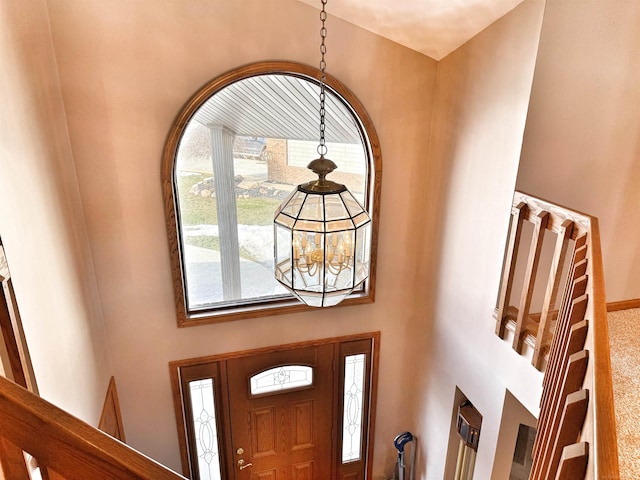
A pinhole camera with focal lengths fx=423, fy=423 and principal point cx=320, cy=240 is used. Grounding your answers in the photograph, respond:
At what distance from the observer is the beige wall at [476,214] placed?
2.38 m

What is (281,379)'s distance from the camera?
3.60 m

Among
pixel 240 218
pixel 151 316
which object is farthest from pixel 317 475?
pixel 240 218

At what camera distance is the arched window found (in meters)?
2.80

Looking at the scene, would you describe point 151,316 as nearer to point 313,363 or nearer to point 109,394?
point 109,394

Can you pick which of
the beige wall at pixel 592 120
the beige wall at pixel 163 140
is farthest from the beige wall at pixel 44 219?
the beige wall at pixel 592 120

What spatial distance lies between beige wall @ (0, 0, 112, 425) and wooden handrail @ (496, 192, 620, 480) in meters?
1.94

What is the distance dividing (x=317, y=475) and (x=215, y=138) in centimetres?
319

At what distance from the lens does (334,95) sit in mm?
2910

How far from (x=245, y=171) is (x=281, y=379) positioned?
1.79 meters

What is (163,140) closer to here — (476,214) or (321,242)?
(321,242)

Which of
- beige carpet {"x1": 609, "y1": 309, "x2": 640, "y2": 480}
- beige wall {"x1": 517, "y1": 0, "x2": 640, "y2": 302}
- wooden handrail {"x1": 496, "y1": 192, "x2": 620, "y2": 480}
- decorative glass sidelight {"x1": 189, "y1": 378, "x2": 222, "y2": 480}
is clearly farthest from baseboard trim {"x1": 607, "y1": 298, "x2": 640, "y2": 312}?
decorative glass sidelight {"x1": 189, "y1": 378, "x2": 222, "y2": 480}

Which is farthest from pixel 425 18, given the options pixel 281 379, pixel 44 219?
pixel 281 379

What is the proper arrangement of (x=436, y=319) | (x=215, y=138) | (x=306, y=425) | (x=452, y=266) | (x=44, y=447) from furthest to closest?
1. (x=306, y=425)
2. (x=436, y=319)
3. (x=452, y=266)
4. (x=215, y=138)
5. (x=44, y=447)

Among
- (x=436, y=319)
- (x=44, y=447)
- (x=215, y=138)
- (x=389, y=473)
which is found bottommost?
(x=389, y=473)
